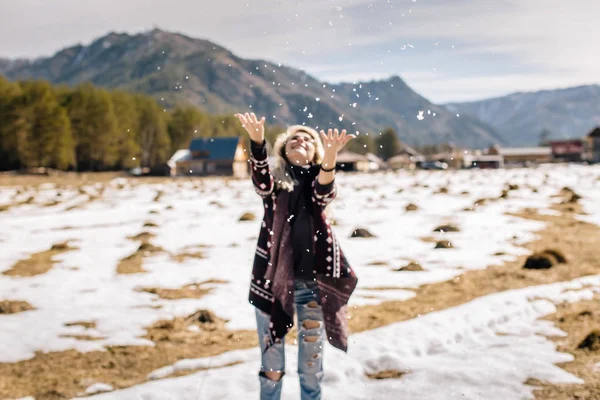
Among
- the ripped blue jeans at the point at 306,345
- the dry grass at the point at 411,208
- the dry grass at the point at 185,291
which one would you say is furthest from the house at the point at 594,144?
the ripped blue jeans at the point at 306,345

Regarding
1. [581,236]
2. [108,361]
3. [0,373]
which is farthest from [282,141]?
[581,236]

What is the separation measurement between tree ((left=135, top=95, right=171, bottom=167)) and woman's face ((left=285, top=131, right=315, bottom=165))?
9610 centimetres

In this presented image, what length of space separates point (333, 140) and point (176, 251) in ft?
35.4

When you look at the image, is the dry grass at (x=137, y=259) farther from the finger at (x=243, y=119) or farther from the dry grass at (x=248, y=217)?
the finger at (x=243, y=119)

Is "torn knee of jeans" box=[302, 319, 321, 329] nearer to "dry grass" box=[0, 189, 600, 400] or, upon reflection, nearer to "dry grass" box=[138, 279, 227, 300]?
"dry grass" box=[0, 189, 600, 400]

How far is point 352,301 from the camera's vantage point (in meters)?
9.25

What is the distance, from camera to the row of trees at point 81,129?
69.9 meters

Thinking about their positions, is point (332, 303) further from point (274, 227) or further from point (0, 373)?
point (0, 373)

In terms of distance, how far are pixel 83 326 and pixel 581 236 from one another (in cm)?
1436

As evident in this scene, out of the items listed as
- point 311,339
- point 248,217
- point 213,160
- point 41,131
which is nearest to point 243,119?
point 311,339

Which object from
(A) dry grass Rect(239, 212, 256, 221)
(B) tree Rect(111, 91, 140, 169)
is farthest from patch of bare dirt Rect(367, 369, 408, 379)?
(B) tree Rect(111, 91, 140, 169)

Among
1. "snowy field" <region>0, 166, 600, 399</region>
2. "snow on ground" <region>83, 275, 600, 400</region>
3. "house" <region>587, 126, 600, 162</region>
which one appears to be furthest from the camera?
"house" <region>587, 126, 600, 162</region>

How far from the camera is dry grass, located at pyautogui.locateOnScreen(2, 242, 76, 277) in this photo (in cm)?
1176

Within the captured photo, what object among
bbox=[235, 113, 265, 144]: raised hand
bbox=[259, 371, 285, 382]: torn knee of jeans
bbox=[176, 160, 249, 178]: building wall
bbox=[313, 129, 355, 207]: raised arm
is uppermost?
bbox=[235, 113, 265, 144]: raised hand
